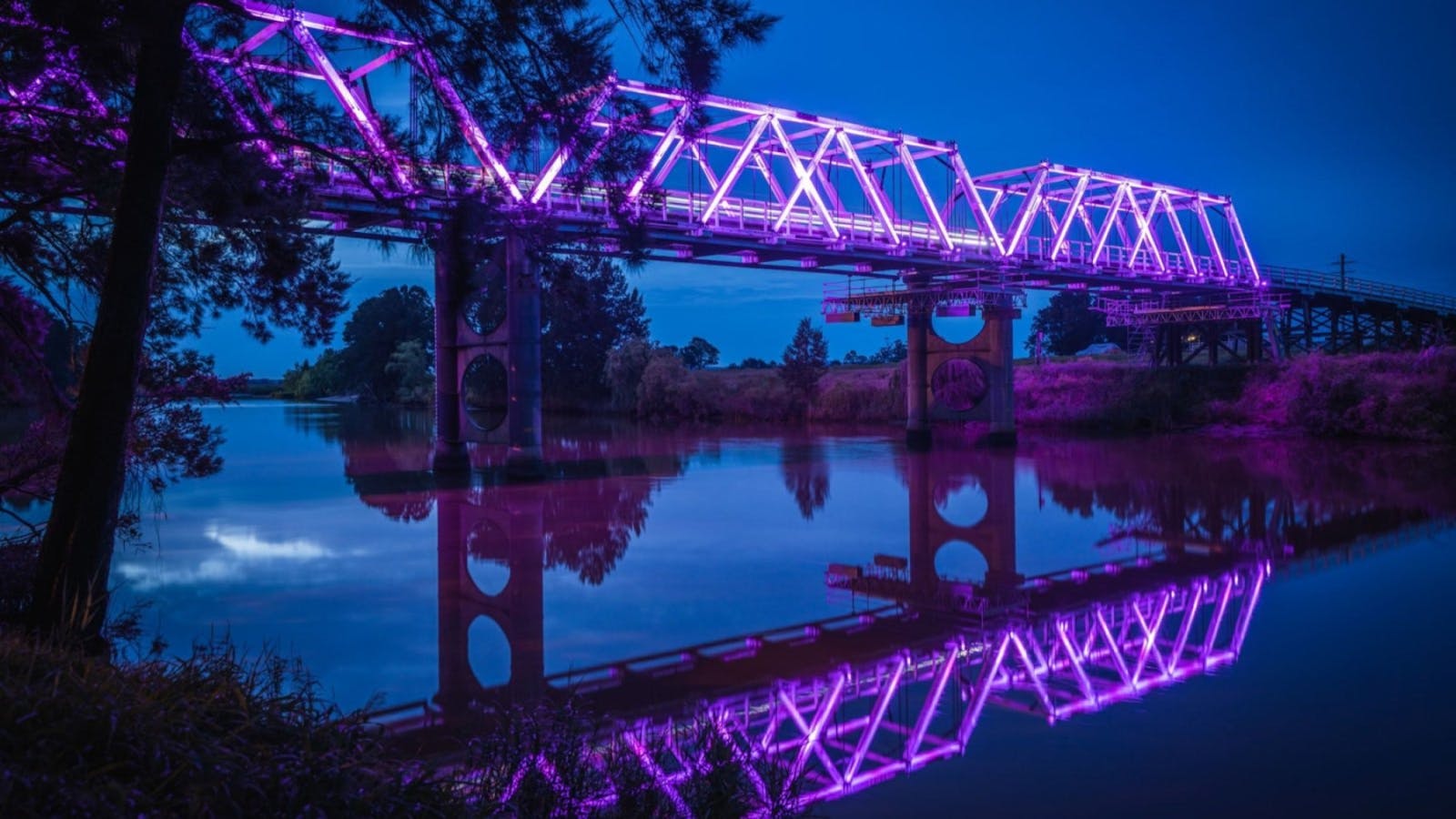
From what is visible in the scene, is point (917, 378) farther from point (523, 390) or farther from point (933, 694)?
point (933, 694)

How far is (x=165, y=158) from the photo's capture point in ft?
26.8

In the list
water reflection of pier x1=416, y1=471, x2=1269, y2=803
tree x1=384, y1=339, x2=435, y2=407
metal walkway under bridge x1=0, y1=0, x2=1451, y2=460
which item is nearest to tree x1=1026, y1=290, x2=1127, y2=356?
metal walkway under bridge x1=0, y1=0, x2=1451, y2=460

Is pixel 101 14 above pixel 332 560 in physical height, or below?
above

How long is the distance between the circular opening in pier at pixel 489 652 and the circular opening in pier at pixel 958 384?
37.2 metres

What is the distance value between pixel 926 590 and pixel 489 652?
6.26 meters

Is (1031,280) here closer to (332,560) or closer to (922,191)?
(922,191)

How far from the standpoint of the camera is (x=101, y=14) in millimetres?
7891

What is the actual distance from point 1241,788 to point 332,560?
44.4ft

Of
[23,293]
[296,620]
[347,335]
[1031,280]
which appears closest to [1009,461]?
[1031,280]

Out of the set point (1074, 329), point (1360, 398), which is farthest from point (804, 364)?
point (1074, 329)

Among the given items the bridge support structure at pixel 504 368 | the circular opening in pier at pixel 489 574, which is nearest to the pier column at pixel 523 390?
the bridge support structure at pixel 504 368

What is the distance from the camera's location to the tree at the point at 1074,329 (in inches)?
3637

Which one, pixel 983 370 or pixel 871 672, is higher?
pixel 983 370

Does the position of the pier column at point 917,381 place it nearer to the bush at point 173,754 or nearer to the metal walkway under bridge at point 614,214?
the metal walkway under bridge at point 614,214
